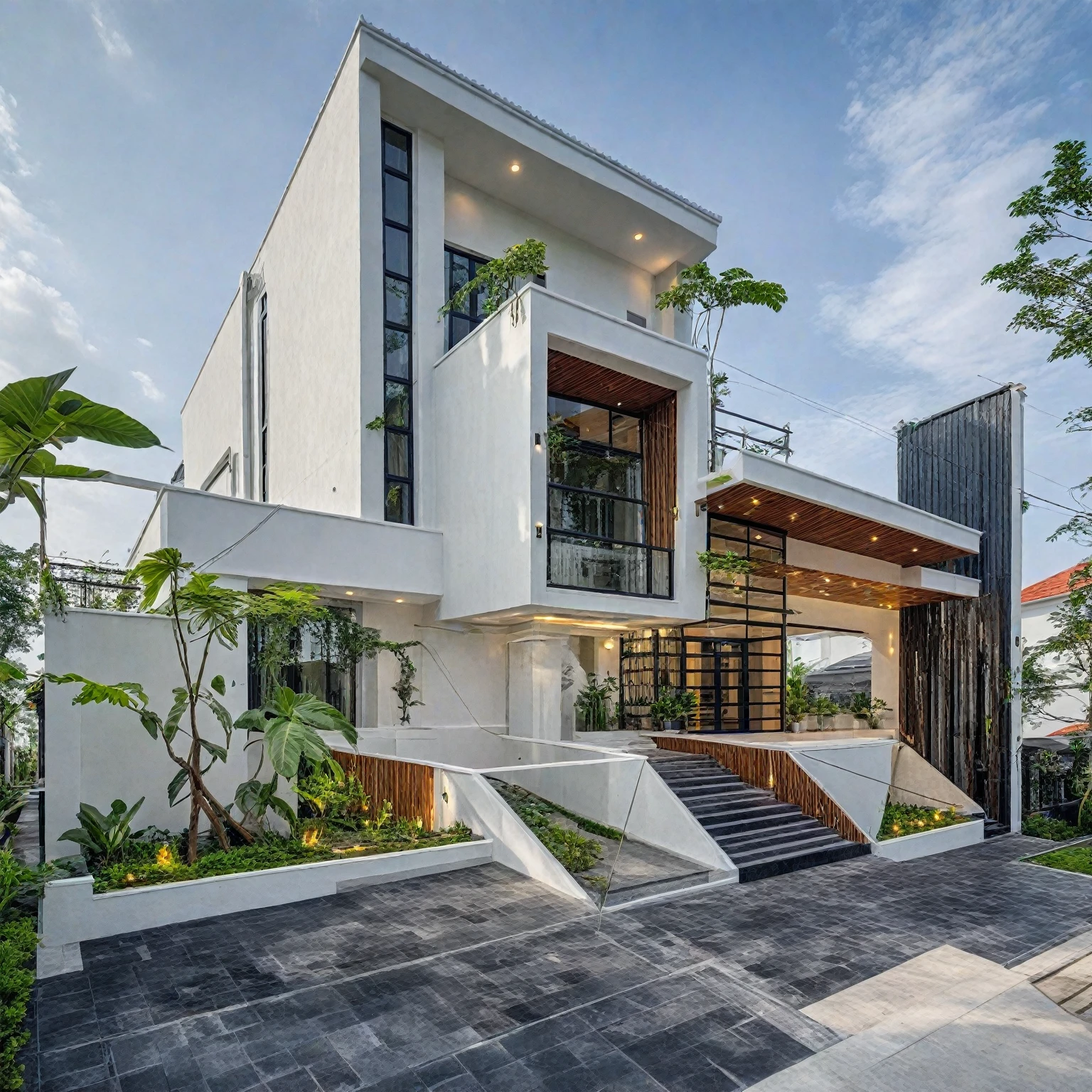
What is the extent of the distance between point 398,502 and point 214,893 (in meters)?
8.44

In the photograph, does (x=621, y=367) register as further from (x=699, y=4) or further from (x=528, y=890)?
(x=528, y=890)

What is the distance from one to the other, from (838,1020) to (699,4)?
53.8 ft

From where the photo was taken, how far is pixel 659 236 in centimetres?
1817

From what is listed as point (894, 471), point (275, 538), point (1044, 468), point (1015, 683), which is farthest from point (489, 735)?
point (1044, 468)

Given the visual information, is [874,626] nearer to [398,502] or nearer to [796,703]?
[796,703]

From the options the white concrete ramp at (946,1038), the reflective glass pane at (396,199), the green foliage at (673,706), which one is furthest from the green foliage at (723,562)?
the reflective glass pane at (396,199)

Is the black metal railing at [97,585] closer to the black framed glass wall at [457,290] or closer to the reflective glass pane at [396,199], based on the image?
the black framed glass wall at [457,290]

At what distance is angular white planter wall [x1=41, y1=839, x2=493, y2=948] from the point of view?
6867 millimetres

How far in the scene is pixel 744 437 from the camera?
51.8ft

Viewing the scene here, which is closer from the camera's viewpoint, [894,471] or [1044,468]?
[1044,468]

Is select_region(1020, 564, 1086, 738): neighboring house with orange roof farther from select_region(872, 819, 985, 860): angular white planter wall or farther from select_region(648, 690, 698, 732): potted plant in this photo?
select_region(648, 690, 698, 732): potted plant

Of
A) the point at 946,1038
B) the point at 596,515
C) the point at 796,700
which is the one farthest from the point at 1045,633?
the point at 946,1038

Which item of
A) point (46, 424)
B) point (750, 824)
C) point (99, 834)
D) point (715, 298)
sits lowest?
point (750, 824)

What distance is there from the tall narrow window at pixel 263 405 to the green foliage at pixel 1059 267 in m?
17.5
